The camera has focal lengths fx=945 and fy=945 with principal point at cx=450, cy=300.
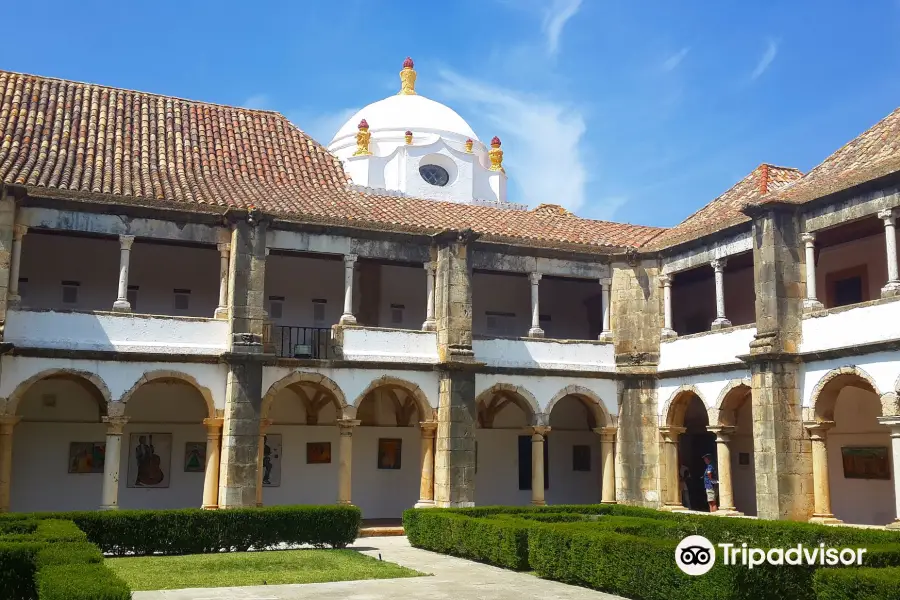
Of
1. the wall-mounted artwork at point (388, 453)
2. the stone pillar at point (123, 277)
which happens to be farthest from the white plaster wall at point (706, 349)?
the stone pillar at point (123, 277)

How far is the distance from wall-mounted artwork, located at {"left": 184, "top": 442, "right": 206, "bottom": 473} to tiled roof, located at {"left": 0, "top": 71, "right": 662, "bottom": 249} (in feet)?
19.3

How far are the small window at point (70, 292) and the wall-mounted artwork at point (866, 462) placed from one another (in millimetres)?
16860

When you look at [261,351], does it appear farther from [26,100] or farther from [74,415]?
[26,100]

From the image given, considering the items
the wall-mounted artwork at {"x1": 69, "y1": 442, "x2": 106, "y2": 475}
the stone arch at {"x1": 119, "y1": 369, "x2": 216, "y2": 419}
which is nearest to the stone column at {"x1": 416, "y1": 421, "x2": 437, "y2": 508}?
the stone arch at {"x1": 119, "y1": 369, "x2": 216, "y2": 419}

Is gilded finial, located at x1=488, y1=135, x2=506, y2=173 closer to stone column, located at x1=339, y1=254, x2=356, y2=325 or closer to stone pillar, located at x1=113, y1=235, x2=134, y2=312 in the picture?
stone column, located at x1=339, y1=254, x2=356, y2=325

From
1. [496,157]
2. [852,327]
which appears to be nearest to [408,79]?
[496,157]

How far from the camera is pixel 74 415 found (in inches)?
814

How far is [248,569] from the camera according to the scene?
42.8 ft

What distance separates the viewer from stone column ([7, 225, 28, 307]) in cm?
1778

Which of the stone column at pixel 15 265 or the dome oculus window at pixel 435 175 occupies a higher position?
the dome oculus window at pixel 435 175

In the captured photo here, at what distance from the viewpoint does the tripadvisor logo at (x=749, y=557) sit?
9.69 metres

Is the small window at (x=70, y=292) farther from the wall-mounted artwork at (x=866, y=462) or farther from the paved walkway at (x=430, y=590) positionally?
the wall-mounted artwork at (x=866, y=462)

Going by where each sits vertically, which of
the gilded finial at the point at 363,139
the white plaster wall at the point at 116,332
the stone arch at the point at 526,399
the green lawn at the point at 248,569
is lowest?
the green lawn at the point at 248,569

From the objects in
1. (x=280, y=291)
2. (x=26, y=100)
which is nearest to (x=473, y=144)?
(x=280, y=291)
